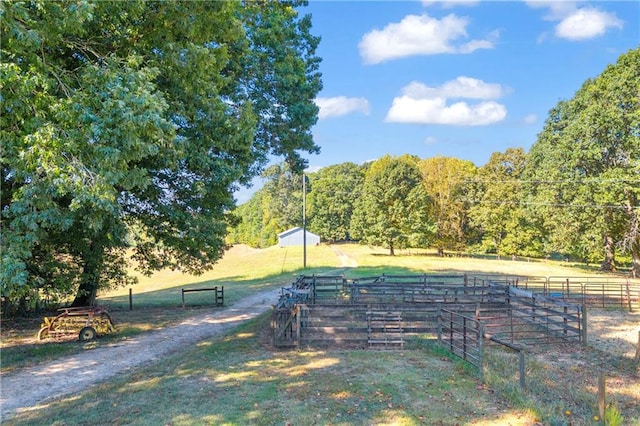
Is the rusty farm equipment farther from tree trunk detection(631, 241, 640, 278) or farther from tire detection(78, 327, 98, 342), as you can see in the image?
tree trunk detection(631, 241, 640, 278)

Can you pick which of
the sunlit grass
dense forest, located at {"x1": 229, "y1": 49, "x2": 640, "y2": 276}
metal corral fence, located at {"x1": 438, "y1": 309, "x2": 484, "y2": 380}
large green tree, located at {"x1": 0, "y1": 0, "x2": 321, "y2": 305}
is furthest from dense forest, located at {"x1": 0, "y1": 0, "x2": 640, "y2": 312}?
metal corral fence, located at {"x1": 438, "y1": 309, "x2": 484, "y2": 380}

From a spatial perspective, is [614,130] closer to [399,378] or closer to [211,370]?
[399,378]

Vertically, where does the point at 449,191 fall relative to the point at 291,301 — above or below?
above

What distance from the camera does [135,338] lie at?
46.3ft

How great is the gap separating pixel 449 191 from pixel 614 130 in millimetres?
22355

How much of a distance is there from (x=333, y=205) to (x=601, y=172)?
44.7m

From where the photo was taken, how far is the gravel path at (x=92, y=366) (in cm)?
879

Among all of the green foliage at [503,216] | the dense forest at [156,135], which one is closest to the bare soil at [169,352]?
the dense forest at [156,135]

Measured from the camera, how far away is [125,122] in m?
6.99

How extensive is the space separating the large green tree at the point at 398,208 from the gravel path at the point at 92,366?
36057 millimetres

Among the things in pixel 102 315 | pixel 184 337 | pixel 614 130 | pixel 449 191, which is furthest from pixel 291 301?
pixel 449 191

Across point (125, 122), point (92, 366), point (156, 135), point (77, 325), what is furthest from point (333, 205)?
point (125, 122)

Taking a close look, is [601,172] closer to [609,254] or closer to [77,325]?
[609,254]

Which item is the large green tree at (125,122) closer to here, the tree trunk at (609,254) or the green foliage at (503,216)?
the tree trunk at (609,254)
